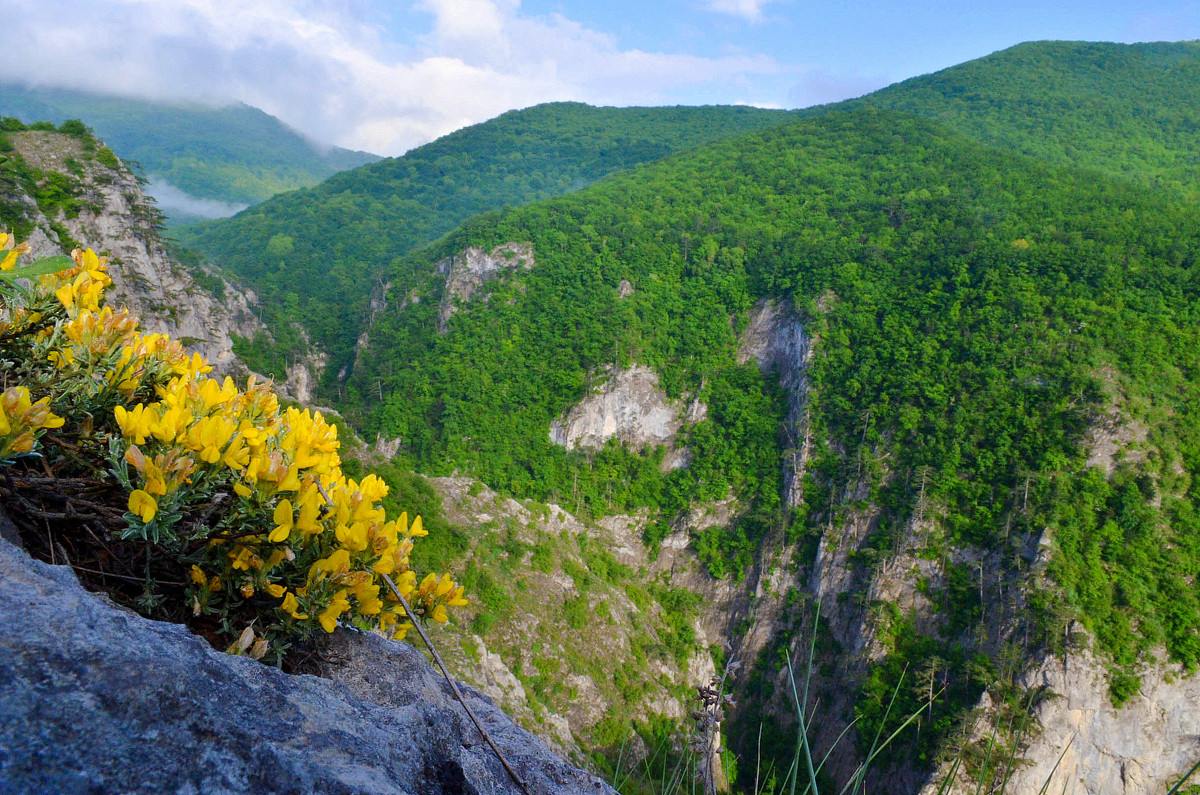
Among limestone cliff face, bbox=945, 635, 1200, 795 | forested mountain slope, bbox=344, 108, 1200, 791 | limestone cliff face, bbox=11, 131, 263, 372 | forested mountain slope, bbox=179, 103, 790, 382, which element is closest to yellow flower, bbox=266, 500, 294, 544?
limestone cliff face, bbox=11, 131, 263, 372

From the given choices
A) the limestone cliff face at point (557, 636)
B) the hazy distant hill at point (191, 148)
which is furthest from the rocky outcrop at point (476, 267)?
the hazy distant hill at point (191, 148)

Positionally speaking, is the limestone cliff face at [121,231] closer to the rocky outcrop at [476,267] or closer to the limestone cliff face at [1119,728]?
the rocky outcrop at [476,267]

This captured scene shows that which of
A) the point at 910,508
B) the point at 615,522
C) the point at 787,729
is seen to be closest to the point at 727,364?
the point at 615,522

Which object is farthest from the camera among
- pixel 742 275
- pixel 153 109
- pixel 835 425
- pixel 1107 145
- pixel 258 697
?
pixel 153 109

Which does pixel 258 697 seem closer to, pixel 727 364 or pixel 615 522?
pixel 615 522

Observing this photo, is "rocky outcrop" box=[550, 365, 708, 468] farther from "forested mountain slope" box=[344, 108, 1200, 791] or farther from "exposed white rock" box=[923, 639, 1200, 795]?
"exposed white rock" box=[923, 639, 1200, 795]
